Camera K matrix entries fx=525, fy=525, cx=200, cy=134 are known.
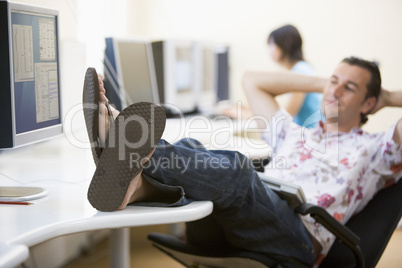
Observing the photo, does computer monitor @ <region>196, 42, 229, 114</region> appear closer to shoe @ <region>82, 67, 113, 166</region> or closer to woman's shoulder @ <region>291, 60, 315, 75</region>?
woman's shoulder @ <region>291, 60, 315, 75</region>

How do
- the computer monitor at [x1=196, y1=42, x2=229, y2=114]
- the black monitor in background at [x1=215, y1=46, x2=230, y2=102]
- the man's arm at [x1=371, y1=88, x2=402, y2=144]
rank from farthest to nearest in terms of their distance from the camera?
the black monitor in background at [x1=215, y1=46, x2=230, y2=102] → the computer monitor at [x1=196, y1=42, x2=229, y2=114] → the man's arm at [x1=371, y1=88, x2=402, y2=144]

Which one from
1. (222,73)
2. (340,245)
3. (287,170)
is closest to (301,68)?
(222,73)

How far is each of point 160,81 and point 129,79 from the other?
346 millimetres

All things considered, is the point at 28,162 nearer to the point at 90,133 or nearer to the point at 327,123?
the point at 90,133

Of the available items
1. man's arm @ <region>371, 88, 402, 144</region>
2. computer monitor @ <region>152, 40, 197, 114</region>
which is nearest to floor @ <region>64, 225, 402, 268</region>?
computer monitor @ <region>152, 40, 197, 114</region>

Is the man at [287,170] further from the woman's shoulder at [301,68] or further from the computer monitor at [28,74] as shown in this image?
the woman's shoulder at [301,68]

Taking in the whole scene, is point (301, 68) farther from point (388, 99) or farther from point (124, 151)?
point (124, 151)

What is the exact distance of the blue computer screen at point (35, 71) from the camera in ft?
3.94

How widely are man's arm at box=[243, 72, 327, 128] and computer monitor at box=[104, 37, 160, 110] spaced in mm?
601

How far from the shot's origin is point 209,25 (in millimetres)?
3525

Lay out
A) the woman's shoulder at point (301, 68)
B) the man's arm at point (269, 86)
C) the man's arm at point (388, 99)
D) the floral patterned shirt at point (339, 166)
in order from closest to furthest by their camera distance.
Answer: the floral patterned shirt at point (339, 166) < the man's arm at point (388, 99) < the man's arm at point (269, 86) < the woman's shoulder at point (301, 68)

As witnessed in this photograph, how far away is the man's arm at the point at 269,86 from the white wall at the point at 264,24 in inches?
45.6

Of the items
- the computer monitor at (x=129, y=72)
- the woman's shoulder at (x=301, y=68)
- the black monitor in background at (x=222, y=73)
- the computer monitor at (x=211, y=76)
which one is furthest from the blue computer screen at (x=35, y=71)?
the black monitor in background at (x=222, y=73)

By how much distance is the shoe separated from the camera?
39.4 inches
